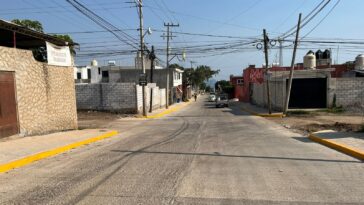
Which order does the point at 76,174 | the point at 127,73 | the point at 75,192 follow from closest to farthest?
1. the point at 75,192
2. the point at 76,174
3. the point at 127,73

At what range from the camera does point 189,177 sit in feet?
27.9

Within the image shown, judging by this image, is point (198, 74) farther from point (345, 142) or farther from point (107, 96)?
point (345, 142)

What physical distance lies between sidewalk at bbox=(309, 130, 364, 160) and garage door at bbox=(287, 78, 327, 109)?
18939 mm

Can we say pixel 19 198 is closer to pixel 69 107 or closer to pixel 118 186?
pixel 118 186

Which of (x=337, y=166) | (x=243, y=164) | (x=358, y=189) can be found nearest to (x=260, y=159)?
(x=243, y=164)

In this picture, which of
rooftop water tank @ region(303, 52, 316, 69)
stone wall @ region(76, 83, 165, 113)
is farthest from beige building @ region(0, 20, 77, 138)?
rooftop water tank @ region(303, 52, 316, 69)

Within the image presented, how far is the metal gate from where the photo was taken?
14188 mm

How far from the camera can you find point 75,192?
7.25 m

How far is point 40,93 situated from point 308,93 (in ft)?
81.0

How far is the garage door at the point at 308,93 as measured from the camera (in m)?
34.4

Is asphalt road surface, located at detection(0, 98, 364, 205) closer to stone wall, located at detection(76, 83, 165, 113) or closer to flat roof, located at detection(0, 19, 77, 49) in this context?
flat roof, located at detection(0, 19, 77, 49)

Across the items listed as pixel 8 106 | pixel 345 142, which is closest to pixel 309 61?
pixel 345 142

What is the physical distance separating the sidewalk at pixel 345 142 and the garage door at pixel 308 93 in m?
18.9

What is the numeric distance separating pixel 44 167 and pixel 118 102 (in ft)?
83.3
